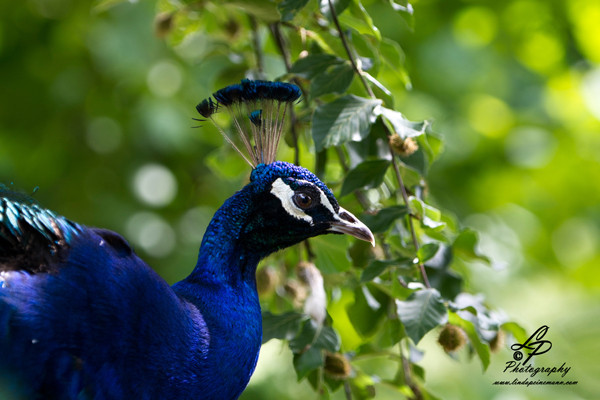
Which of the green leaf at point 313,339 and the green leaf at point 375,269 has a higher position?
the green leaf at point 375,269

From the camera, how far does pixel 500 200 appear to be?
3801mm

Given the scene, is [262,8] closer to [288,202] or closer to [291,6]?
[291,6]

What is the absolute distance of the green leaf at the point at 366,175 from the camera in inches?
61.7

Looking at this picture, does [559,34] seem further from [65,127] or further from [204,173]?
[65,127]

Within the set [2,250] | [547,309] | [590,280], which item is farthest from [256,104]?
[590,280]

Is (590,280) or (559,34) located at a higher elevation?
(559,34)

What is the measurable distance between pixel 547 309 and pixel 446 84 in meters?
1.15

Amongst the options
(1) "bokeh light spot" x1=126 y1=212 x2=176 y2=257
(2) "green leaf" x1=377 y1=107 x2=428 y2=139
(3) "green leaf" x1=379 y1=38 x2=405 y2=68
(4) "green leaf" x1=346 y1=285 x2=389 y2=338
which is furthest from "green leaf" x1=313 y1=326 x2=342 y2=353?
(1) "bokeh light spot" x1=126 y1=212 x2=176 y2=257

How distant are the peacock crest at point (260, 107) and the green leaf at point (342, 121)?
69 mm

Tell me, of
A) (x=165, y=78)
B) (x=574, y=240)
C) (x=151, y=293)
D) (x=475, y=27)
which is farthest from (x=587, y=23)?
(x=151, y=293)

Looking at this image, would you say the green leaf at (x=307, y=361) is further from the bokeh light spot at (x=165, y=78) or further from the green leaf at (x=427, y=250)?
the bokeh light spot at (x=165, y=78)

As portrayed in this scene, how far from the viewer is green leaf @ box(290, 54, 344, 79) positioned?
5.35 feet

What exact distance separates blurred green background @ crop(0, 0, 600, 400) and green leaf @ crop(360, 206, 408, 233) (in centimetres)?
165

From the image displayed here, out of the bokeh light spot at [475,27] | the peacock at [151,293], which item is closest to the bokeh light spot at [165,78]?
the bokeh light spot at [475,27]
